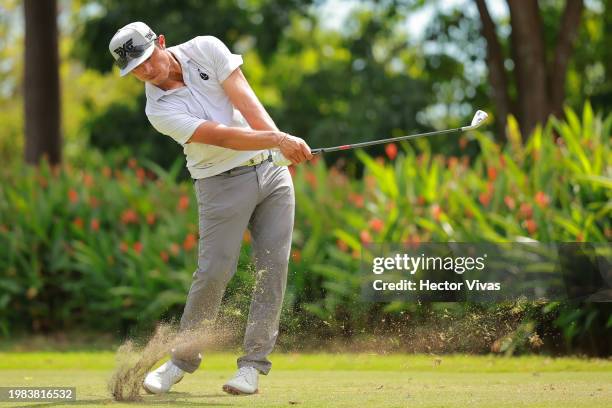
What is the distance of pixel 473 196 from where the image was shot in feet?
31.0

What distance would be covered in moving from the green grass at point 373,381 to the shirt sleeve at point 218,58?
1695 millimetres

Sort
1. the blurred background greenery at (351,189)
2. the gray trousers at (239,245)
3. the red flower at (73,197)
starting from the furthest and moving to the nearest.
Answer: the red flower at (73,197) < the blurred background greenery at (351,189) < the gray trousers at (239,245)

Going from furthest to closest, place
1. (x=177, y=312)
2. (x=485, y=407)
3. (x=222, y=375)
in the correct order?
(x=177, y=312) < (x=222, y=375) < (x=485, y=407)

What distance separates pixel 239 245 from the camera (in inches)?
241

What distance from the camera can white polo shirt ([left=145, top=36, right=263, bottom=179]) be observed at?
5930 millimetres

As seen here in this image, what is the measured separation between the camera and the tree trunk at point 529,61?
560 inches

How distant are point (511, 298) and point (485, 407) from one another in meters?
2.98

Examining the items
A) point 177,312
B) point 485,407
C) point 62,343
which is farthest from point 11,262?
point 485,407

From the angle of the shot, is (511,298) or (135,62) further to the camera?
(511,298)

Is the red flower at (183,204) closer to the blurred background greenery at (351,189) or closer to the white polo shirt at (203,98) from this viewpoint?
the blurred background greenery at (351,189)

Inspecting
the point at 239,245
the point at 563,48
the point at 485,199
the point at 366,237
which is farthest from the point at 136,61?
the point at 563,48

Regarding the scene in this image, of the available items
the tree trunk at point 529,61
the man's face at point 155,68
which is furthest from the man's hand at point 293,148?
the tree trunk at point 529,61

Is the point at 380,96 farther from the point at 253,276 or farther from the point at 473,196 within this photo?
the point at 253,276

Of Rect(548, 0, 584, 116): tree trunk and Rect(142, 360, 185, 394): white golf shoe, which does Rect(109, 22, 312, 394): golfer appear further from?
Rect(548, 0, 584, 116): tree trunk
